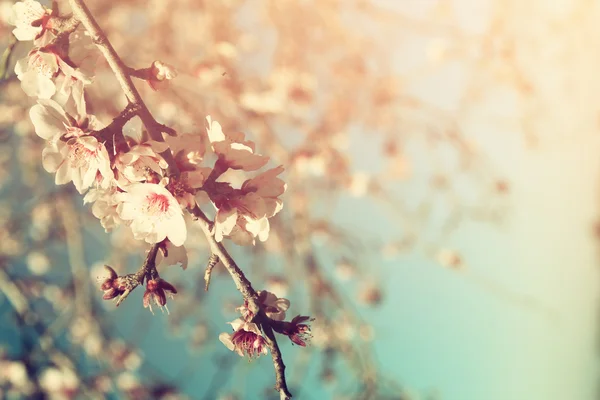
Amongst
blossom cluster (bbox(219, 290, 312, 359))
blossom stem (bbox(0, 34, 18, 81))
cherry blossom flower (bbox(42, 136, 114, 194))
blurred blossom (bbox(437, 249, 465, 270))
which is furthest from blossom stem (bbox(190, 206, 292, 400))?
blurred blossom (bbox(437, 249, 465, 270))

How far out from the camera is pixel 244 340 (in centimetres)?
73

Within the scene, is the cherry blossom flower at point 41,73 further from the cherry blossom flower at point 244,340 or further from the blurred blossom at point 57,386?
the blurred blossom at point 57,386

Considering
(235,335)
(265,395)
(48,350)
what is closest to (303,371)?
(265,395)

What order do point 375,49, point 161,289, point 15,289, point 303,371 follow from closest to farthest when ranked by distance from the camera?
1. point 161,289
2. point 15,289
3. point 303,371
4. point 375,49

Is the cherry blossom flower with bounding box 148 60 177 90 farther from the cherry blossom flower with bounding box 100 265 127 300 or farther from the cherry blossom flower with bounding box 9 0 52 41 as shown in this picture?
the cherry blossom flower with bounding box 100 265 127 300

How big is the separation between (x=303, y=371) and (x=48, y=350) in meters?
1.17

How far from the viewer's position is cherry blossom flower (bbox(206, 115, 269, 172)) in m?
0.71

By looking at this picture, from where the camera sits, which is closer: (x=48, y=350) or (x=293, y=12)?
(x=48, y=350)

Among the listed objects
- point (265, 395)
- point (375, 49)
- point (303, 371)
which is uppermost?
point (375, 49)

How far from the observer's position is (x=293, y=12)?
228 cm

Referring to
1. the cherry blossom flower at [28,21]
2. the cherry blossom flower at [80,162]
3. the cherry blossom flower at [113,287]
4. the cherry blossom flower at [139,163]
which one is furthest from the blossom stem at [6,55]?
the cherry blossom flower at [113,287]

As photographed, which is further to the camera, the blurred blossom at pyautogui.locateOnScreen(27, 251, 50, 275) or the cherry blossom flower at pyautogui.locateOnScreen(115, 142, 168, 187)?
the blurred blossom at pyautogui.locateOnScreen(27, 251, 50, 275)

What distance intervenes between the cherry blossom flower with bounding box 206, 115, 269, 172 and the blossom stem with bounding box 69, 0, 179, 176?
76 millimetres

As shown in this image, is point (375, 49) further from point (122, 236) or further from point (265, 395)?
point (265, 395)
